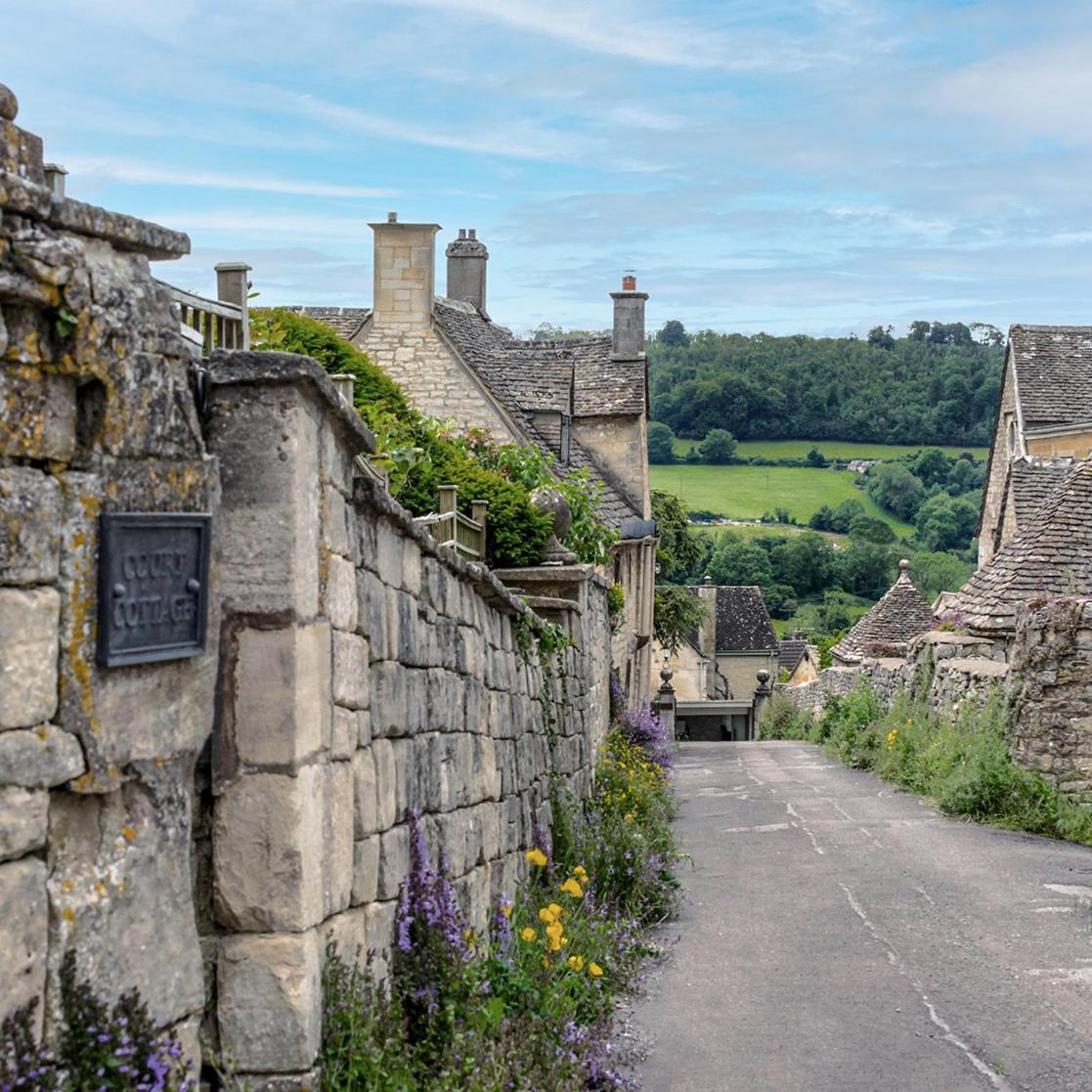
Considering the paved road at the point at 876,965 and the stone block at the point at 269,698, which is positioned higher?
the stone block at the point at 269,698

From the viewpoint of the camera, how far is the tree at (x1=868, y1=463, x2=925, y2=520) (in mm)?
95500

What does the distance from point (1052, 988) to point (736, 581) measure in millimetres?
78431

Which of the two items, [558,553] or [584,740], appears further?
[558,553]

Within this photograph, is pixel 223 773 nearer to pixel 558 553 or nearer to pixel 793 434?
pixel 558 553

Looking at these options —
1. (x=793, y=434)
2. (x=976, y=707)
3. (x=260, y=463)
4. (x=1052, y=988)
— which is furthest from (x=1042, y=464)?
(x=793, y=434)

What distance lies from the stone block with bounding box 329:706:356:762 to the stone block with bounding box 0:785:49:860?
147cm

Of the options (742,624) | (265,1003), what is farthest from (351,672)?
(742,624)

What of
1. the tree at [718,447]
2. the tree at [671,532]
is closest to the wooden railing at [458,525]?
the tree at [671,532]

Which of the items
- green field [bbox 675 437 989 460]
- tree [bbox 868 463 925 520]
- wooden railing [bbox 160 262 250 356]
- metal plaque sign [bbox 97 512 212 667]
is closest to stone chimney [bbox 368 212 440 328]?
wooden railing [bbox 160 262 250 356]

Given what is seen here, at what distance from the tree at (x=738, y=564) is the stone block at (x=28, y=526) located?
81504 millimetres

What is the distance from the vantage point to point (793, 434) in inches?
4242

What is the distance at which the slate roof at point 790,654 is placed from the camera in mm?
68438

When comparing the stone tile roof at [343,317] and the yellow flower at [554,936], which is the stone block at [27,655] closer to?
the yellow flower at [554,936]

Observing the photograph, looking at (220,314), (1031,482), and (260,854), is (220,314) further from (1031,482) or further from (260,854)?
(1031,482)
